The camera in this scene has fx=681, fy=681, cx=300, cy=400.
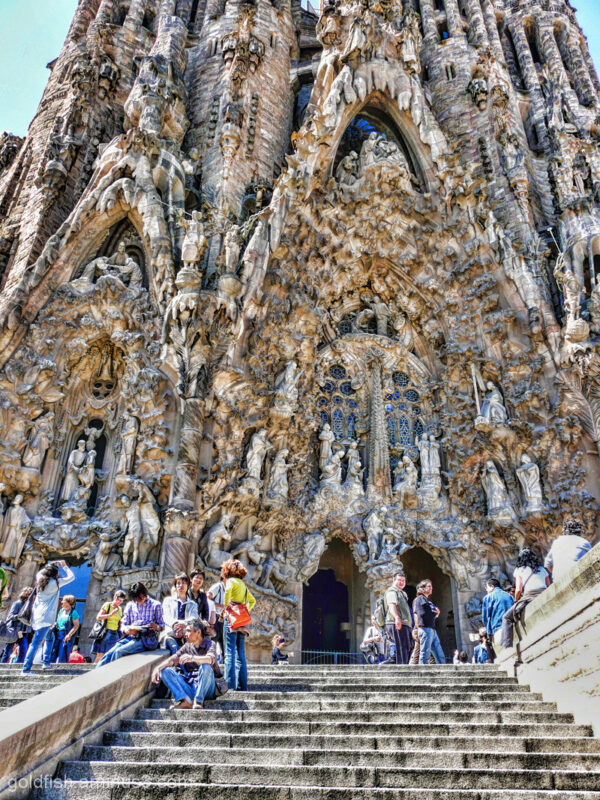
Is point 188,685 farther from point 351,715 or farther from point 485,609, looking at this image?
point 485,609

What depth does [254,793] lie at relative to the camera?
3.48 m

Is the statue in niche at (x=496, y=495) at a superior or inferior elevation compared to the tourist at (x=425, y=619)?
superior

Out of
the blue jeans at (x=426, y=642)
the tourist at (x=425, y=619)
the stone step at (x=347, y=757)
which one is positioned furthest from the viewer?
the blue jeans at (x=426, y=642)

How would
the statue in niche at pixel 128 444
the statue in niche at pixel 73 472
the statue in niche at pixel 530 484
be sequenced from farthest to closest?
the statue in niche at pixel 530 484, the statue in niche at pixel 73 472, the statue in niche at pixel 128 444

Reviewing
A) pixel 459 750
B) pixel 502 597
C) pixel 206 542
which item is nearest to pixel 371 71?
pixel 206 542

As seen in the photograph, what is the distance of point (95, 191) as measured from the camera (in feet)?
42.8

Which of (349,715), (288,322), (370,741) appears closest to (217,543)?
(288,322)

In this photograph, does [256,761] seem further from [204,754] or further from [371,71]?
[371,71]

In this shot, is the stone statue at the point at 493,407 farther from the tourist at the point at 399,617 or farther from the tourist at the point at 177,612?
the tourist at the point at 177,612

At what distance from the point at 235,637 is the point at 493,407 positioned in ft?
28.2

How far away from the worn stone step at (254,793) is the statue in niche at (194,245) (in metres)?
9.11

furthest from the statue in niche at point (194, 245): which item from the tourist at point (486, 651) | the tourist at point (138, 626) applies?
the tourist at point (486, 651)

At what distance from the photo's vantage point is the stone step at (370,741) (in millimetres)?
3996

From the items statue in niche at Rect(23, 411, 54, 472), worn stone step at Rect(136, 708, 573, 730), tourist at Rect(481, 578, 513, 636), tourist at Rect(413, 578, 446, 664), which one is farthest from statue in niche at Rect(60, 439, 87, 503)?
tourist at Rect(481, 578, 513, 636)
